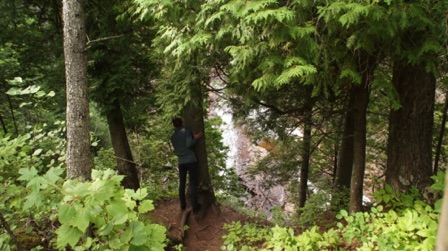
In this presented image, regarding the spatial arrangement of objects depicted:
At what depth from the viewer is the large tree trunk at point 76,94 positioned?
13.3ft

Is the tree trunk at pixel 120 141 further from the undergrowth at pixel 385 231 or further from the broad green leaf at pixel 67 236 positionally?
the broad green leaf at pixel 67 236

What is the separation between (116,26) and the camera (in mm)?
6711

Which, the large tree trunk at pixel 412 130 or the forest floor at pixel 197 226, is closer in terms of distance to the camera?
the large tree trunk at pixel 412 130

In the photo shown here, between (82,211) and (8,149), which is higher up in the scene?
(8,149)

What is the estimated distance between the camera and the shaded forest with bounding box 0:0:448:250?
8.75 ft

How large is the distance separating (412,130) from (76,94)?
462cm

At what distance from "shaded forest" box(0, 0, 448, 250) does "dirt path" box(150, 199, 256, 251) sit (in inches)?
6.0

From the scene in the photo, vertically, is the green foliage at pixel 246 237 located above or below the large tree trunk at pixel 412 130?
below

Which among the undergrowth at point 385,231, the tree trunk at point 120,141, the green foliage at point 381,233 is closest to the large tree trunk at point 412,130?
the undergrowth at point 385,231

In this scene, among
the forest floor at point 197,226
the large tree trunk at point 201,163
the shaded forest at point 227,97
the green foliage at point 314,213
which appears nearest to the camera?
the shaded forest at point 227,97

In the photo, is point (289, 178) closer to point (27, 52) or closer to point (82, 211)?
point (27, 52)

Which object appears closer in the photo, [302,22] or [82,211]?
[82,211]

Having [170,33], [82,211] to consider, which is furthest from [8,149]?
[170,33]

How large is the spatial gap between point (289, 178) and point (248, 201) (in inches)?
137
